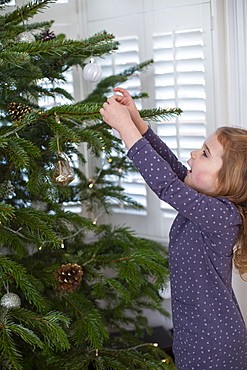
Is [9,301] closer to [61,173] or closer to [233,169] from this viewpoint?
[61,173]

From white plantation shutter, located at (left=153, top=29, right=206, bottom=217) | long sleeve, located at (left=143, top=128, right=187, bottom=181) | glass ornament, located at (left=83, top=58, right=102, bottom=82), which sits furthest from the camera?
white plantation shutter, located at (left=153, top=29, right=206, bottom=217)

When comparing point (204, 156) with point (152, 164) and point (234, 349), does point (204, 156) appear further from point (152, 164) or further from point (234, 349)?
point (234, 349)

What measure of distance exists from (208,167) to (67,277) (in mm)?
496

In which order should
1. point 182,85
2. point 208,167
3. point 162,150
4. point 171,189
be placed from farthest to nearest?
1. point 182,85
2. point 162,150
3. point 208,167
4. point 171,189

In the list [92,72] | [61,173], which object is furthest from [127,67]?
[61,173]

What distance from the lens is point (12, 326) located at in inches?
43.0

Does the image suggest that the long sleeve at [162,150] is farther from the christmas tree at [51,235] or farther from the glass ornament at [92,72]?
the glass ornament at [92,72]

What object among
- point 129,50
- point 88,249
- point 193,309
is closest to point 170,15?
point 129,50

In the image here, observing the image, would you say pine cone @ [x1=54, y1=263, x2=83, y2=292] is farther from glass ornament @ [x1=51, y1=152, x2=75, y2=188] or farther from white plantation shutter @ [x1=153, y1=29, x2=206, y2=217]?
white plantation shutter @ [x1=153, y1=29, x2=206, y2=217]

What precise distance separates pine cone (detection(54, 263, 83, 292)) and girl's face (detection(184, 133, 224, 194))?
0.42 meters

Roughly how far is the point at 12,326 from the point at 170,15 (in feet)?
4.16

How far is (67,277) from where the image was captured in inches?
53.8

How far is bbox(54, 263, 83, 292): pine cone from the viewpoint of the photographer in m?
1.36

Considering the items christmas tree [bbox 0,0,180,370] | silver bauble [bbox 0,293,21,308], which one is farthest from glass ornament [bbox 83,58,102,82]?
silver bauble [bbox 0,293,21,308]
